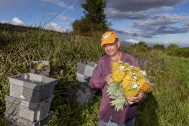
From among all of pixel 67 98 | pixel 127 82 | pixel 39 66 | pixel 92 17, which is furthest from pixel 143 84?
pixel 92 17

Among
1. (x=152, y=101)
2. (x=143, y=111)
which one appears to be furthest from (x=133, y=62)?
(x=152, y=101)

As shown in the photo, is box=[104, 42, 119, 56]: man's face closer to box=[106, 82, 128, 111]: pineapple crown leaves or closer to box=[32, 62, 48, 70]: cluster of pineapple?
box=[106, 82, 128, 111]: pineapple crown leaves

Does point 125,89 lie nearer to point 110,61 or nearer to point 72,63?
point 110,61

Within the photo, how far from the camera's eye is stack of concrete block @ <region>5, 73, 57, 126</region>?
2615 mm

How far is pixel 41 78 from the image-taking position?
3.13 m

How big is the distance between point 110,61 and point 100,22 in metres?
23.7

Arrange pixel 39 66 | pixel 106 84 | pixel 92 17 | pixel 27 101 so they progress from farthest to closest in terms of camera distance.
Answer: pixel 92 17, pixel 39 66, pixel 27 101, pixel 106 84

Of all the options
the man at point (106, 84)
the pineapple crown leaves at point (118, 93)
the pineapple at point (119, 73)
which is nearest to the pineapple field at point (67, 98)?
the man at point (106, 84)

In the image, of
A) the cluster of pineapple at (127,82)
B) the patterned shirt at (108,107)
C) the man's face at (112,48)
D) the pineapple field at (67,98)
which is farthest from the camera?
the pineapple field at (67,98)

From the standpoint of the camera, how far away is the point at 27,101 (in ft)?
8.67

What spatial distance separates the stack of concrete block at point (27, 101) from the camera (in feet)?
8.58

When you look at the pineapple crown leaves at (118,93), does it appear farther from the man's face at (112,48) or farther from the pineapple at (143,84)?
the man's face at (112,48)

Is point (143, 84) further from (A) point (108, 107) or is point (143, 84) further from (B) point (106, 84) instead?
(A) point (108, 107)

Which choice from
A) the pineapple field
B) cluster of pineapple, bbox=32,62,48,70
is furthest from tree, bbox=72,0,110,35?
cluster of pineapple, bbox=32,62,48,70
